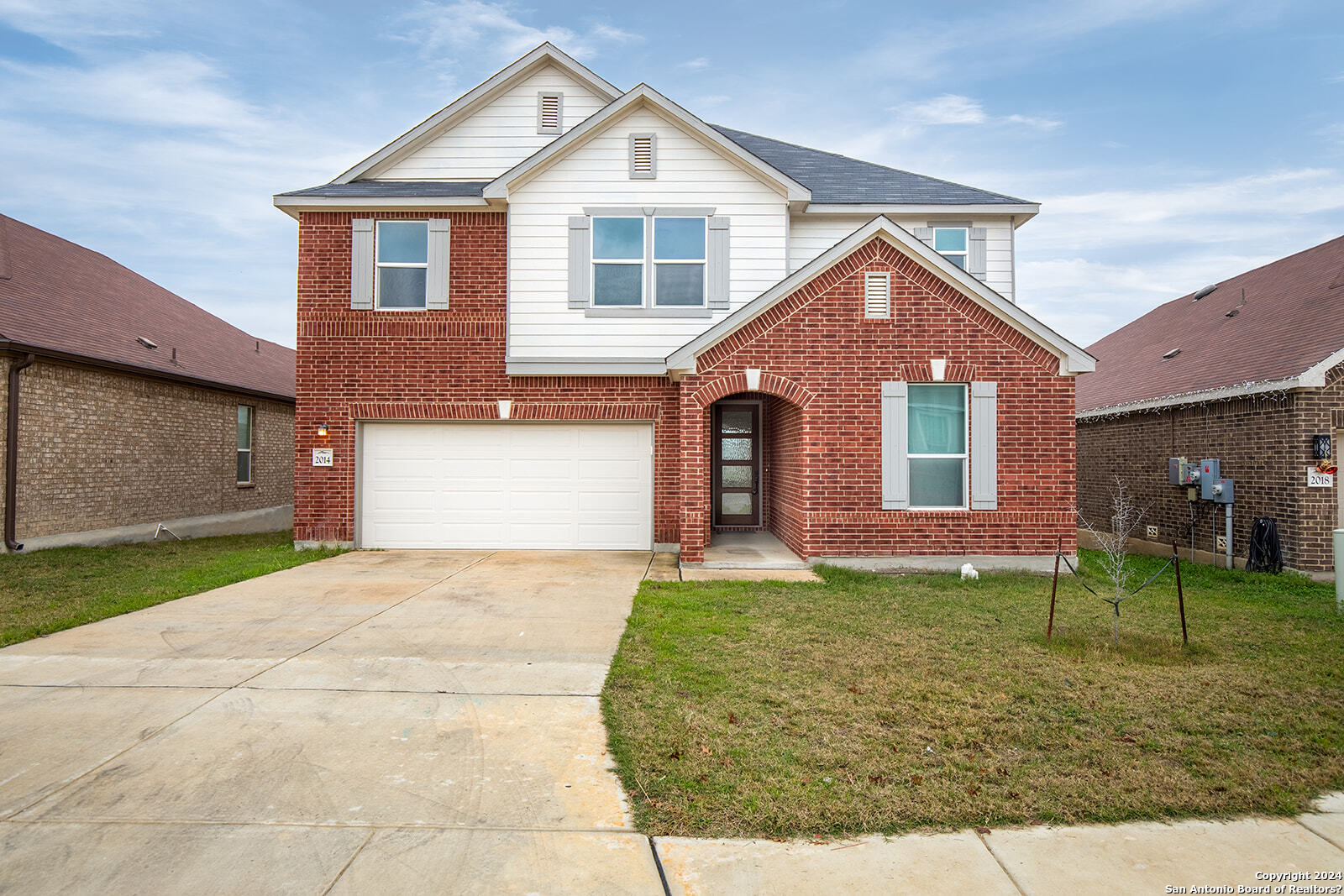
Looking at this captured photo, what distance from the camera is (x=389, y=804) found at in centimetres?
356

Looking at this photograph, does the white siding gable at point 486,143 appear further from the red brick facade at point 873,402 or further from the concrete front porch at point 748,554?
the concrete front porch at point 748,554

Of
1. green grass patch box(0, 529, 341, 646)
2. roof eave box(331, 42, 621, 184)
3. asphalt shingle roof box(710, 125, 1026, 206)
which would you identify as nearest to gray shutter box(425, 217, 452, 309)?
roof eave box(331, 42, 621, 184)

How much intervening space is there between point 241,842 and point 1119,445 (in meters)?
16.2

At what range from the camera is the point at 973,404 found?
1046cm

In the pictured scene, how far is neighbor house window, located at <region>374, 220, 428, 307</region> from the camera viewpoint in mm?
12875

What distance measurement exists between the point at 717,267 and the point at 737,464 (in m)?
4.37

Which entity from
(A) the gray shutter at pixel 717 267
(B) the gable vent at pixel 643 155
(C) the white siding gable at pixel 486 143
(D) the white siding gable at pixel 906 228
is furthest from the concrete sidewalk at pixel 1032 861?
(C) the white siding gable at pixel 486 143

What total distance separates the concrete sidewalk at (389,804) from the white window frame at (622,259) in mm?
7482

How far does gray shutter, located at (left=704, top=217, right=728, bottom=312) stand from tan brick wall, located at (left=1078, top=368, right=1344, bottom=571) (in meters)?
8.49

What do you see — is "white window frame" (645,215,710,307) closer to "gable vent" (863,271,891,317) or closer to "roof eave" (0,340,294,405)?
"gable vent" (863,271,891,317)

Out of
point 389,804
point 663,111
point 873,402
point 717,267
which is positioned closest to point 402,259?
point 663,111

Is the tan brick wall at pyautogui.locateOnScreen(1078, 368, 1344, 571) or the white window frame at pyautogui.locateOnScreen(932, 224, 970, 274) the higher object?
the white window frame at pyautogui.locateOnScreen(932, 224, 970, 274)

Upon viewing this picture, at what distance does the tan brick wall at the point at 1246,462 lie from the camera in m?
10.4

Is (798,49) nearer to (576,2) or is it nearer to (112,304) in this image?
(576,2)
